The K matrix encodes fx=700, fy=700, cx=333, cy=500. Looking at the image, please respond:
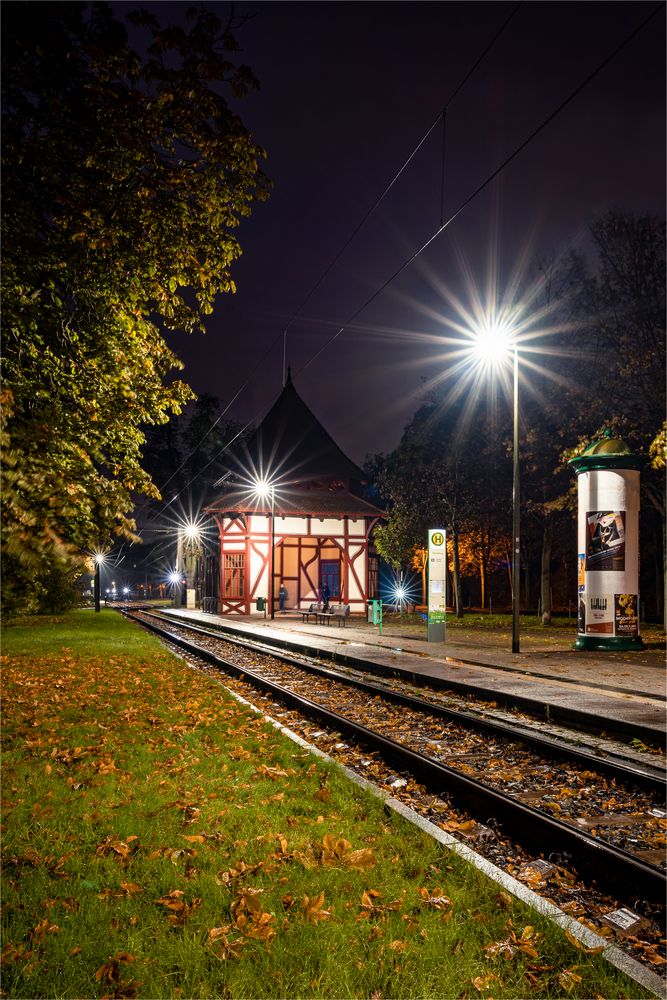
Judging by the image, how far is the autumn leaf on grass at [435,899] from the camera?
3963 mm

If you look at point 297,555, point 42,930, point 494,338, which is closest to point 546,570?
point 297,555

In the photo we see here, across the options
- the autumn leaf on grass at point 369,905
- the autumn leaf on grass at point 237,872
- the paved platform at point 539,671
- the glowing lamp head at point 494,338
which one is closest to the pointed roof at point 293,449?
the paved platform at point 539,671

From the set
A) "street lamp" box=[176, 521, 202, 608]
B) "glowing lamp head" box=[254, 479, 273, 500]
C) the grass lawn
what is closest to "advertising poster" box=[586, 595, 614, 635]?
the grass lawn

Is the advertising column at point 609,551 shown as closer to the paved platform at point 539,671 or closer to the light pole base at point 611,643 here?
the light pole base at point 611,643

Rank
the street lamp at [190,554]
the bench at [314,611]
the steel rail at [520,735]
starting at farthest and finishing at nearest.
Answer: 1. the street lamp at [190,554]
2. the bench at [314,611]
3. the steel rail at [520,735]

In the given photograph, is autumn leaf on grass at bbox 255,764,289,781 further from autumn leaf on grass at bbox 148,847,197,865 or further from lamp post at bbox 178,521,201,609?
lamp post at bbox 178,521,201,609

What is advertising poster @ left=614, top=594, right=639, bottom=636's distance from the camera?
62.7ft

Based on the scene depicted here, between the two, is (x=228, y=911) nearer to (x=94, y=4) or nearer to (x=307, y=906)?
(x=307, y=906)

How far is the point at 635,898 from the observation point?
4449mm

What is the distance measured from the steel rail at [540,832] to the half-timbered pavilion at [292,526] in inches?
1117

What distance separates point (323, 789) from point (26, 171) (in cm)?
658

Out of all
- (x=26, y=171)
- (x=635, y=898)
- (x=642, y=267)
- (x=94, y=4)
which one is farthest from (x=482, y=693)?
(x=642, y=267)

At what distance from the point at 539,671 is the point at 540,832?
982 centimetres

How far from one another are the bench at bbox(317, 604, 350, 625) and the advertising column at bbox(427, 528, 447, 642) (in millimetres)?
8424
